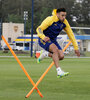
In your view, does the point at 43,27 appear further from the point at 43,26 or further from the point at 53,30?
the point at 53,30

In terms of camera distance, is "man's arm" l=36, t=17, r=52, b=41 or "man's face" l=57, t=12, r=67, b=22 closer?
"man's arm" l=36, t=17, r=52, b=41

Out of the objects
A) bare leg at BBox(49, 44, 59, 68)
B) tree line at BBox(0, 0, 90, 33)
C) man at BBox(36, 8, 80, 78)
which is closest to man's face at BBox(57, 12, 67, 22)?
man at BBox(36, 8, 80, 78)

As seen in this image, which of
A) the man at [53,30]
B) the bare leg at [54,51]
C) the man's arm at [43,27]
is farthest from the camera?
the bare leg at [54,51]

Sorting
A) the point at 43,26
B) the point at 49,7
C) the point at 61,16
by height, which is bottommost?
the point at 49,7

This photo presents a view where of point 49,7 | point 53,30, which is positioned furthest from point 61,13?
point 49,7

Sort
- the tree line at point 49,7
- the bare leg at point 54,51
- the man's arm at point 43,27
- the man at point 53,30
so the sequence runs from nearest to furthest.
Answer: the man's arm at point 43,27 → the man at point 53,30 → the bare leg at point 54,51 → the tree line at point 49,7

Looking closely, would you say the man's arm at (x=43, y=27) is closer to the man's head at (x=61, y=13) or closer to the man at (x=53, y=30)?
the man at (x=53, y=30)

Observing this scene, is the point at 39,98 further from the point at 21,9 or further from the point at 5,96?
the point at 21,9

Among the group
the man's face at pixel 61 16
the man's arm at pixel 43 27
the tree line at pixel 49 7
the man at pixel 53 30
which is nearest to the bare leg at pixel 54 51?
the man at pixel 53 30

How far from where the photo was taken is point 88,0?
117 meters

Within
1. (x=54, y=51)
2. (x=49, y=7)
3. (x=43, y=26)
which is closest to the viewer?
(x=43, y=26)

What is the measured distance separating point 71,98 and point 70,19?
10540 cm

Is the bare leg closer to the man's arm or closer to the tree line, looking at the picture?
the man's arm

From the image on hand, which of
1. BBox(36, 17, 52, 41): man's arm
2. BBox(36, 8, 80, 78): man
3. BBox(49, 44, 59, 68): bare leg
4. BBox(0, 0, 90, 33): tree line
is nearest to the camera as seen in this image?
BBox(36, 17, 52, 41): man's arm
